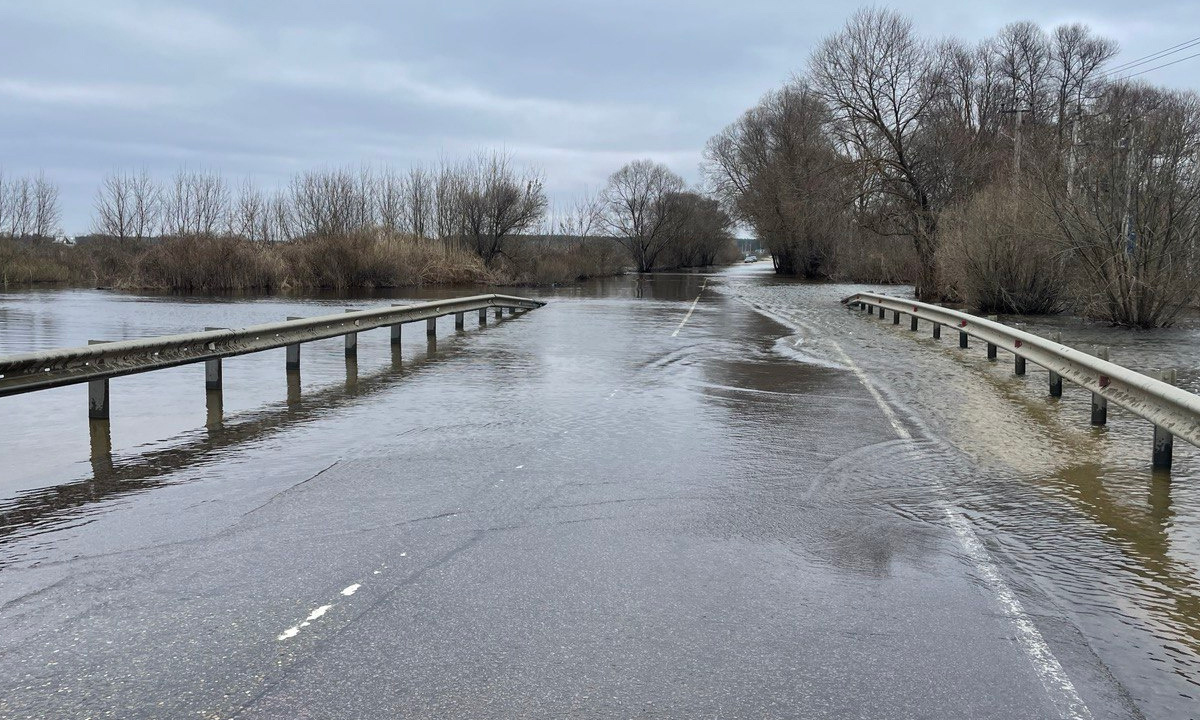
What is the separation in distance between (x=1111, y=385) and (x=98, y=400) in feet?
32.3

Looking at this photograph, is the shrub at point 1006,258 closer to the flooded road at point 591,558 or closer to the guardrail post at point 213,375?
the flooded road at point 591,558

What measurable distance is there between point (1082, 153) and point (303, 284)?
1407 inches

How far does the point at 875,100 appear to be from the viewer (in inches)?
1874

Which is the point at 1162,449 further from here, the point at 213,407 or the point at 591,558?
the point at 213,407

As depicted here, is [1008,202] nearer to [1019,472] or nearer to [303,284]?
[1019,472]

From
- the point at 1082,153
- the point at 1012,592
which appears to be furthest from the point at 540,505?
the point at 1082,153

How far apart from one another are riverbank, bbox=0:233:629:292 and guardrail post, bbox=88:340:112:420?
37645 mm

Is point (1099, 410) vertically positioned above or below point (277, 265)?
below

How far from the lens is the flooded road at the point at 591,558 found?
4047 mm

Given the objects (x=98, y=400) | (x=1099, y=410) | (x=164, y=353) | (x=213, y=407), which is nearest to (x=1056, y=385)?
(x=1099, y=410)

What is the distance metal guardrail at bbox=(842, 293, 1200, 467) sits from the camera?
7637 mm

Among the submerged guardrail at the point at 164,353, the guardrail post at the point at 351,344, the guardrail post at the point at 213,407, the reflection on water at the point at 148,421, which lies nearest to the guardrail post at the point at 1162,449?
the reflection on water at the point at 148,421

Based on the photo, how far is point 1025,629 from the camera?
471 cm

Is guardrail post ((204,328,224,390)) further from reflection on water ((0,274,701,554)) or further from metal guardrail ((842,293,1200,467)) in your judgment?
metal guardrail ((842,293,1200,467))
